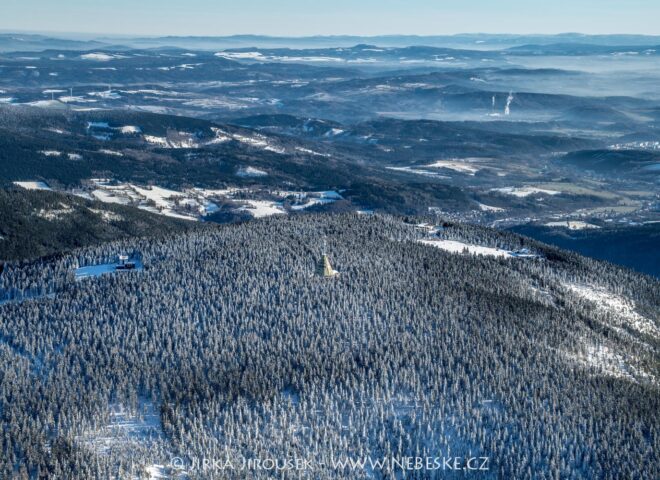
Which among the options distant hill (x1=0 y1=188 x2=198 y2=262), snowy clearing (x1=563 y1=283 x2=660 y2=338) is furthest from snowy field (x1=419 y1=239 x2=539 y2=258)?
distant hill (x1=0 y1=188 x2=198 y2=262)

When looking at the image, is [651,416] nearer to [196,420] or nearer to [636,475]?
[636,475]

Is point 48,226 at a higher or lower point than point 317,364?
lower

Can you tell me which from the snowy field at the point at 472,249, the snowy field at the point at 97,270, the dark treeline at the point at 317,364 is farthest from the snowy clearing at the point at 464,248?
the snowy field at the point at 97,270

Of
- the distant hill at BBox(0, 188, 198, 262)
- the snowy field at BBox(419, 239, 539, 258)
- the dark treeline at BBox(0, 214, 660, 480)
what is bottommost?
the distant hill at BBox(0, 188, 198, 262)

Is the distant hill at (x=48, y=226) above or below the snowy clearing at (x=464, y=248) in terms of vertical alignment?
below

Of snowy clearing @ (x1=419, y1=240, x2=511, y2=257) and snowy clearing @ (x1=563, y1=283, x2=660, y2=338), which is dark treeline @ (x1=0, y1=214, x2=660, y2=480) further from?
snowy clearing @ (x1=419, y1=240, x2=511, y2=257)

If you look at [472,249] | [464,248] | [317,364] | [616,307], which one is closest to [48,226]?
[472,249]

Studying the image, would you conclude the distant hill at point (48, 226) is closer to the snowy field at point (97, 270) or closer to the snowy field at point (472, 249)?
the snowy field at point (472, 249)

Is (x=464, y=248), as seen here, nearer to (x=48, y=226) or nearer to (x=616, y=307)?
(x=616, y=307)

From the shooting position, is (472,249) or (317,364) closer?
(317,364)

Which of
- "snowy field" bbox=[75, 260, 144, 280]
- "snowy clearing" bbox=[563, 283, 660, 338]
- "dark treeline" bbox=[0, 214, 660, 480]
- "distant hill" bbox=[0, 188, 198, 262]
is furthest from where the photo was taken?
"distant hill" bbox=[0, 188, 198, 262]

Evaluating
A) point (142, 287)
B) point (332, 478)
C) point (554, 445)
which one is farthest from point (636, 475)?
point (142, 287)
